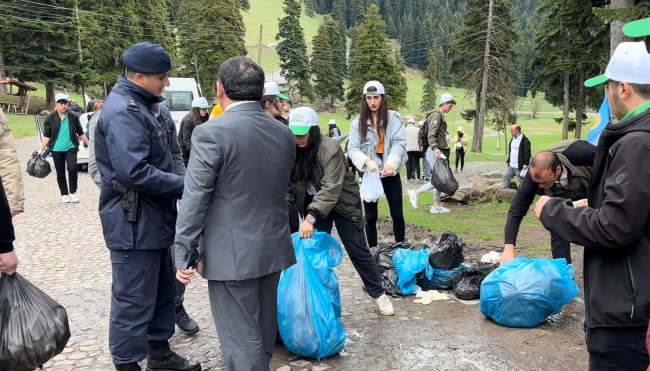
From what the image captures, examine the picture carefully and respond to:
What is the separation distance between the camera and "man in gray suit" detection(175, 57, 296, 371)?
2.69m

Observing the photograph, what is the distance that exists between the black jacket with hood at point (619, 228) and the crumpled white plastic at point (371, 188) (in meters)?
3.35

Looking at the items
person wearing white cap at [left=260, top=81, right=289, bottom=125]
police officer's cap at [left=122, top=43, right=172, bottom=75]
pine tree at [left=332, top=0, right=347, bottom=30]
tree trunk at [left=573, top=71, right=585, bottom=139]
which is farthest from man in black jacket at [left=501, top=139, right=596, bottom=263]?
pine tree at [left=332, top=0, right=347, bottom=30]

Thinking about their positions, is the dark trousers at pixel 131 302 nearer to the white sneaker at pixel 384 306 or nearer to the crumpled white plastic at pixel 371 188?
the white sneaker at pixel 384 306

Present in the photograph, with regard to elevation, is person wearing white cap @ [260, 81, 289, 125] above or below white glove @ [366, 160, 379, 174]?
above

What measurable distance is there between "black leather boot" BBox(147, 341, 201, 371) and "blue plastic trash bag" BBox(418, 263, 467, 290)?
2631mm

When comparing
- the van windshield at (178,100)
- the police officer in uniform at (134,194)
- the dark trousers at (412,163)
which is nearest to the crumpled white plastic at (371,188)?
the police officer in uniform at (134,194)

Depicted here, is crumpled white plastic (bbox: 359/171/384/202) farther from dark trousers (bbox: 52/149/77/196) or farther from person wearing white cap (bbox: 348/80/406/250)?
dark trousers (bbox: 52/149/77/196)

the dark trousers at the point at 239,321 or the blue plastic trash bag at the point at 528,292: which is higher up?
the dark trousers at the point at 239,321

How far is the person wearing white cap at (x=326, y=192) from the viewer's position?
4.17 meters

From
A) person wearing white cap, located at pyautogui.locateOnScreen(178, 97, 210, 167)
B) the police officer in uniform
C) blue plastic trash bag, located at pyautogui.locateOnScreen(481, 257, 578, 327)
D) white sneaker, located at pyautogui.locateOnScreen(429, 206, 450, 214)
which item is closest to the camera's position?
the police officer in uniform

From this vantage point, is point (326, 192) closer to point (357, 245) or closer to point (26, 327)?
point (357, 245)

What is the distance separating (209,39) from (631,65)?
2461 inches

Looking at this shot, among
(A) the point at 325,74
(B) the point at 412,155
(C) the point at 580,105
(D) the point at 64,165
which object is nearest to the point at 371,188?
(D) the point at 64,165

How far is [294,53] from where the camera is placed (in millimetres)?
65625
